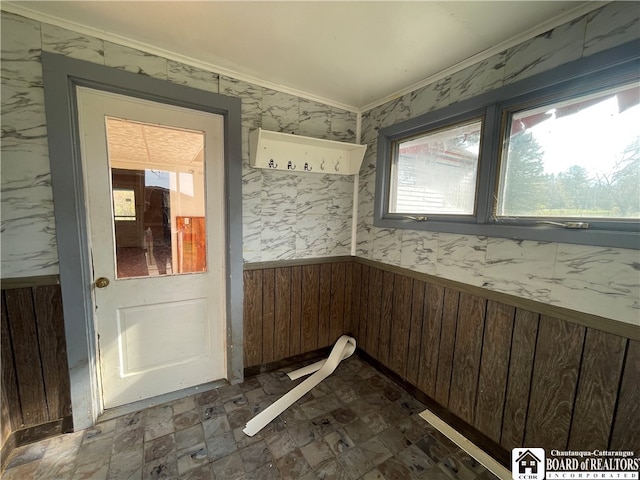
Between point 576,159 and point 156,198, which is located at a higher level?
point 576,159

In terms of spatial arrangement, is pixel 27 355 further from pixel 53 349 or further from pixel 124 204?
pixel 124 204

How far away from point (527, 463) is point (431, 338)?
0.77m

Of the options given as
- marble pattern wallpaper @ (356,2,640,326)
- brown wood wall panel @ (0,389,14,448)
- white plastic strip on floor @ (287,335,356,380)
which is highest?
marble pattern wallpaper @ (356,2,640,326)

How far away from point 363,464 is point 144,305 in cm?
174

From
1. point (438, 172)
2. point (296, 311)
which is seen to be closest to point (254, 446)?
point (296, 311)

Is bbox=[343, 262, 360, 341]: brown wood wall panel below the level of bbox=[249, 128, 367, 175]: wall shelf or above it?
below

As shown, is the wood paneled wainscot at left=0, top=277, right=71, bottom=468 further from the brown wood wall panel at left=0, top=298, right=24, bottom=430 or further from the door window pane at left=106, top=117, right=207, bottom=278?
the door window pane at left=106, top=117, right=207, bottom=278

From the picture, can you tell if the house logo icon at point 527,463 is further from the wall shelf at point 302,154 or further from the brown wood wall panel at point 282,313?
the wall shelf at point 302,154

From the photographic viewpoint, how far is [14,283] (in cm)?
146

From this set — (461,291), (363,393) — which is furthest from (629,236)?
(363,393)

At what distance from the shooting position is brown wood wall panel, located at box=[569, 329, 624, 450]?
3.82 ft

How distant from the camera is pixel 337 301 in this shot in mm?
2643

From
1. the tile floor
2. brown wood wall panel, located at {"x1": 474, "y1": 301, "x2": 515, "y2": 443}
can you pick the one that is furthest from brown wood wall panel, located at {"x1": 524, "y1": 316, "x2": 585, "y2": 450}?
the tile floor

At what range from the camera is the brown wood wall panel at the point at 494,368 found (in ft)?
5.03
